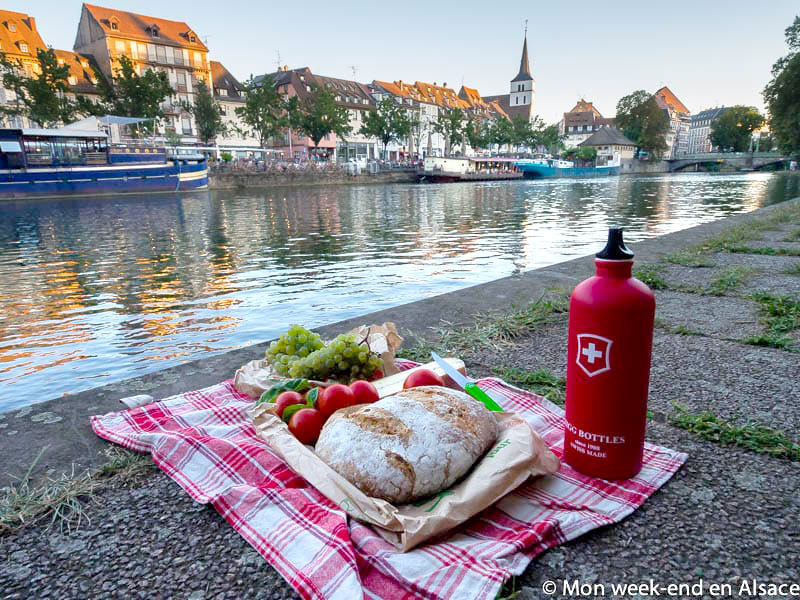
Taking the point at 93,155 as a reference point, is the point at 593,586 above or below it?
below

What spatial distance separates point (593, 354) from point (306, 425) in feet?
4.32

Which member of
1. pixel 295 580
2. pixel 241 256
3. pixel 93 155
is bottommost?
pixel 241 256

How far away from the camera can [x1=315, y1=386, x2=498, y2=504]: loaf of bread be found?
81.4 inches

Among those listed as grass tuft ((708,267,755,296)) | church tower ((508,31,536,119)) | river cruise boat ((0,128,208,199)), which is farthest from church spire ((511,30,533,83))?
grass tuft ((708,267,755,296))

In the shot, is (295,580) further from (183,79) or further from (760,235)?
(183,79)

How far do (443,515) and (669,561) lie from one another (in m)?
0.76

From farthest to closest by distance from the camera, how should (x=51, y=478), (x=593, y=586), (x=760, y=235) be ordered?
(x=760, y=235) → (x=51, y=478) → (x=593, y=586)

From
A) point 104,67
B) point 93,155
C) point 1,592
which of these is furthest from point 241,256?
point 104,67

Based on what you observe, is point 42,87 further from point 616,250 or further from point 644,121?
point 644,121

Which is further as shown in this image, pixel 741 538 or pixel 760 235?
pixel 760 235

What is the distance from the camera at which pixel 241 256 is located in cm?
1303

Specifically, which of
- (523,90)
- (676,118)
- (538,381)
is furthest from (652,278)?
(676,118)

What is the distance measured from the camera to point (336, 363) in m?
3.26

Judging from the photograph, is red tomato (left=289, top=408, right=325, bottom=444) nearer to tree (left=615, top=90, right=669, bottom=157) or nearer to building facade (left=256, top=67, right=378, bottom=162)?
building facade (left=256, top=67, right=378, bottom=162)
